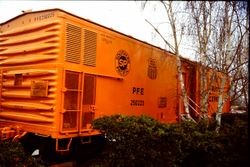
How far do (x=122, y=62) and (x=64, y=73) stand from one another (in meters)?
2.35

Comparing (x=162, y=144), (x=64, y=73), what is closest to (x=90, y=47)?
(x=64, y=73)

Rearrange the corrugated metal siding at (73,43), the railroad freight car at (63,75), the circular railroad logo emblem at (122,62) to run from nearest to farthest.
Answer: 1. the railroad freight car at (63,75)
2. the corrugated metal siding at (73,43)
3. the circular railroad logo emblem at (122,62)

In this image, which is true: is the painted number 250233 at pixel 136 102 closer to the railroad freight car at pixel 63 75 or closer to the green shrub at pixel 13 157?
the railroad freight car at pixel 63 75

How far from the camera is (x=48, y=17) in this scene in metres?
8.05

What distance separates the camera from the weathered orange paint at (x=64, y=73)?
768 cm

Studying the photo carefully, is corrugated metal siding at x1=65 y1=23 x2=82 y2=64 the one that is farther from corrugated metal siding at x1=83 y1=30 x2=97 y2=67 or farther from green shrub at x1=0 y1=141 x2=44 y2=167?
green shrub at x1=0 y1=141 x2=44 y2=167

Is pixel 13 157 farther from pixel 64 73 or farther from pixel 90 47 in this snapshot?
pixel 90 47

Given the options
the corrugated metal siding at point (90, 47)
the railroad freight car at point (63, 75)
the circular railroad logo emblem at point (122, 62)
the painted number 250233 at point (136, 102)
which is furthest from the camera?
the painted number 250233 at point (136, 102)

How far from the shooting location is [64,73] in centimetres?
763

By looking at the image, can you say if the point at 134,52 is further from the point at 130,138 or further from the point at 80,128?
the point at 130,138

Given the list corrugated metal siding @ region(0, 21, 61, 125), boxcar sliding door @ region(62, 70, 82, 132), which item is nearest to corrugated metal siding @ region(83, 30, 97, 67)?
boxcar sliding door @ region(62, 70, 82, 132)

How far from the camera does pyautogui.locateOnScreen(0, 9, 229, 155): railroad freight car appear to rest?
7.68m

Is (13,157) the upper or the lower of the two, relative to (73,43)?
lower

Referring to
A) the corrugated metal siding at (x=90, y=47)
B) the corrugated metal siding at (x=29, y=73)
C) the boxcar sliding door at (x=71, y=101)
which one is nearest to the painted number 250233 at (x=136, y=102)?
the corrugated metal siding at (x=90, y=47)
